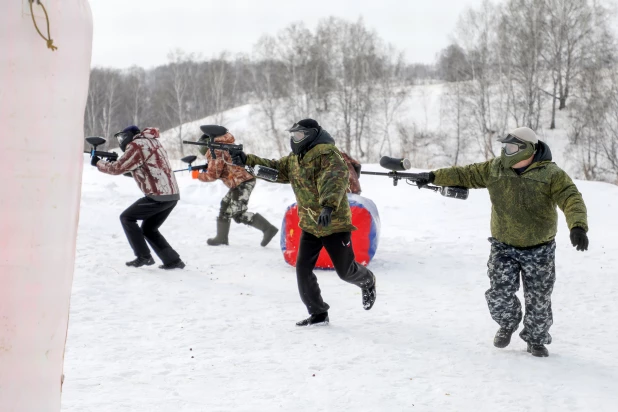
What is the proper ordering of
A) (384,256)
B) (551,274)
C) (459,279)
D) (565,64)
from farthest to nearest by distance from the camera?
(565,64), (384,256), (459,279), (551,274)

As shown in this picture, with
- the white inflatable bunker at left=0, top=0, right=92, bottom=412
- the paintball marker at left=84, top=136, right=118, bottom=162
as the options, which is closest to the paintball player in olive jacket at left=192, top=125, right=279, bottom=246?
the paintball marker at left=84, top=136, right=118, bottom=162

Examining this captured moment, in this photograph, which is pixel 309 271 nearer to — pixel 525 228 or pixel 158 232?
pixel 525 228

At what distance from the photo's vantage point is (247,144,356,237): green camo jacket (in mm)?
4410

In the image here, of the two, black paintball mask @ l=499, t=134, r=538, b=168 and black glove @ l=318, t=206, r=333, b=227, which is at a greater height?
black paintball mask @ l=499, t=134, r=538, b=168

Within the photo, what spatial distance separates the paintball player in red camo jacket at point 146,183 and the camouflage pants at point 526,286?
3553mm

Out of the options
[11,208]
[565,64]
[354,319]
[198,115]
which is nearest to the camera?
[11,208]

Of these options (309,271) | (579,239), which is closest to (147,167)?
(309,271)

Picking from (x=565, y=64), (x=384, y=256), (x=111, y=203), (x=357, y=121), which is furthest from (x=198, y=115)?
(x=384, y=256)

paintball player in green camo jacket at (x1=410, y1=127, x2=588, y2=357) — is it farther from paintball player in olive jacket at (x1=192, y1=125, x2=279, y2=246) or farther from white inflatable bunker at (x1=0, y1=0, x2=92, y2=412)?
paintball player in olive jacket at (x1=192, y1=125, x2=279, y2=246)

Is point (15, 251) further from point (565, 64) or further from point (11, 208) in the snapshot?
point (565, 64)

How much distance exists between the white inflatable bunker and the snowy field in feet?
4.49

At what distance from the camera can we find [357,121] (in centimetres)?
2934

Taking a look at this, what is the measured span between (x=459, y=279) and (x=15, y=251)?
220 inches

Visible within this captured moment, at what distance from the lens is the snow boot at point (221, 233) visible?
8.38 metres
